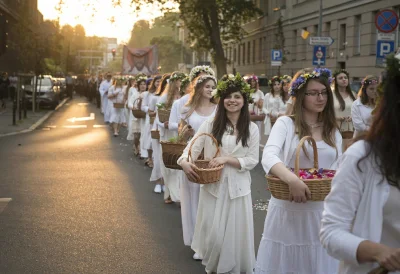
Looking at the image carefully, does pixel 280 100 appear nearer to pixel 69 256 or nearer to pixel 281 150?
pixel 69 256

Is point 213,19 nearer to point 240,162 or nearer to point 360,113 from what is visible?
point 360,113

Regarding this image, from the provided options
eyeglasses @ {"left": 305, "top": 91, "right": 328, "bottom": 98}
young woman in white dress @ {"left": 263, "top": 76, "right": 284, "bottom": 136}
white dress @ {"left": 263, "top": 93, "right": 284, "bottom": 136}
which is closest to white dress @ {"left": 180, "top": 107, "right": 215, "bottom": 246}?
eyeglasses @ {"left": 305, "top": 91, "right": 328, "bottom": 98}

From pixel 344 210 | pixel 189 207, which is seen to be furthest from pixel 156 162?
pixel 344 210

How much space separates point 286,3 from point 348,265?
48.4 m

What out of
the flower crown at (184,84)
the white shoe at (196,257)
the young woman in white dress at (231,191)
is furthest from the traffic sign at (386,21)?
the young woman in white dress at (231,191)

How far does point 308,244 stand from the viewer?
499cm

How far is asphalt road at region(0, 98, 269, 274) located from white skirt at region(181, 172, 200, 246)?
6.7 inches

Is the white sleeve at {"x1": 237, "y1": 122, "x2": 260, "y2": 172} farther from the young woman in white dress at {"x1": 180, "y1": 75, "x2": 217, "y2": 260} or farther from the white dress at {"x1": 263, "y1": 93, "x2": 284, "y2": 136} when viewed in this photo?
the white dress at {"x1": 263, "y1": 93, "x2": 284, "y2": 136}

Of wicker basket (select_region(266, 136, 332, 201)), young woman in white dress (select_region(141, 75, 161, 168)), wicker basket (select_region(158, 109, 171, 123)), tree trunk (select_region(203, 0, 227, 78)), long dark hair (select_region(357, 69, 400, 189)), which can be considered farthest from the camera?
tree trunk (select_region(203, 0, 227, 78))

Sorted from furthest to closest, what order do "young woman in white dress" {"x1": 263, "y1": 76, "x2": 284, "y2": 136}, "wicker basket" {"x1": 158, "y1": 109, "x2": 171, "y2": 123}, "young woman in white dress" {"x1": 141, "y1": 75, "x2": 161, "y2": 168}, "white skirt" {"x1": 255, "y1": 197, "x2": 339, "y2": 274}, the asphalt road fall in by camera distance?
"young woman in white dress" {"x1": 263, "y1": 76, "x2": 284, "y2": 136}
"young woman in white dress" {"x1": 141, "y1": 75, "x2": 161, "y2": 168}
"wicker basket" {"x1": 158, "y1": 109, "x2": 171, "y2": 123}
the asphalt road
"white skirt" {"x1": 255, "y1": 197, "x2": 339, "y2": 274}

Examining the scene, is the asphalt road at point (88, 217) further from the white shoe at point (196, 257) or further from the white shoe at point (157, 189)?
the white shoe at point (157, 189)

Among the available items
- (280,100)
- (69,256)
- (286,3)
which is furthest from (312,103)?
(286,3)

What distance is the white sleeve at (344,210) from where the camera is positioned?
2.86 meters

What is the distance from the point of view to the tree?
47.7 metres
